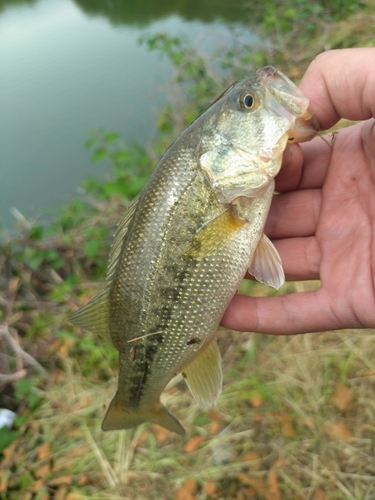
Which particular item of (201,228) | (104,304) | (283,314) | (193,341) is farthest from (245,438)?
(201,228)

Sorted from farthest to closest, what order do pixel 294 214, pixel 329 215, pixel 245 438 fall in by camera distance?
pixel 245 438
pixel 294 214
pixel 329 215

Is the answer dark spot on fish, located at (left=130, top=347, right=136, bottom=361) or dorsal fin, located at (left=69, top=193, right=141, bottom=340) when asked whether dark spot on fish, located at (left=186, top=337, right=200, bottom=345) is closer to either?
dark spot on fish, located at (left=130, top=347, right=136, bottom=361)

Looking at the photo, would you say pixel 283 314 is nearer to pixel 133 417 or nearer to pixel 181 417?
pixel 133 417

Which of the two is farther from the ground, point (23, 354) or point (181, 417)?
point (23, 354)

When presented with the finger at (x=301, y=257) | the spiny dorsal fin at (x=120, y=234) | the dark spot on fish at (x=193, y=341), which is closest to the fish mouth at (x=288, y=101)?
the finger at (x=301, y=257)

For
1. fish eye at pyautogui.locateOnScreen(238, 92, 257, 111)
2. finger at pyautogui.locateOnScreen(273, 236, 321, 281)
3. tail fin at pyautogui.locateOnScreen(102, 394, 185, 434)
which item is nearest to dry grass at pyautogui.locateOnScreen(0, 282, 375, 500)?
tail fin at pyautogui.locateOnScreen(102, 394, 185, 434)

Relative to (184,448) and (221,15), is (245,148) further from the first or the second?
(221,15)

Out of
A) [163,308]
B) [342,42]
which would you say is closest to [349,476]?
[163,308]

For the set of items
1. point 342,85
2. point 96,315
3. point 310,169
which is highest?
point 342,85
